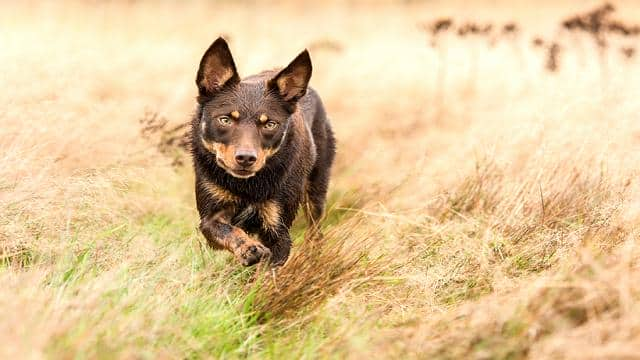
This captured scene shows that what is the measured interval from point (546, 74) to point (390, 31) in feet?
28.6

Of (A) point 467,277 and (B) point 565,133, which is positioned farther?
(B) point 565,133

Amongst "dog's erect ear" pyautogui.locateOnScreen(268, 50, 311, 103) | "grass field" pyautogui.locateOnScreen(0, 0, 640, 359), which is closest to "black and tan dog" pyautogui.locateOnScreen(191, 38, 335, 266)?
"dog's erect ear" pyautogui.locateOnScreen(268, 50, 311, 103)

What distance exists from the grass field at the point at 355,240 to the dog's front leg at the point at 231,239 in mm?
71

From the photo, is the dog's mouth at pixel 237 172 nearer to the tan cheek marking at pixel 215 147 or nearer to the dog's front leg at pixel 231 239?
the tan cheek marking at pixel 215 147

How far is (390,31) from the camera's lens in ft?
67.2

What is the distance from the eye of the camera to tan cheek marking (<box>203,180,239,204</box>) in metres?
5.26

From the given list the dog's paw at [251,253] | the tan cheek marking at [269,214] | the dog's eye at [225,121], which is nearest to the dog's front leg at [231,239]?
the dog's paw at [251,253]

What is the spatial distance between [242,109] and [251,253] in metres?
0.82

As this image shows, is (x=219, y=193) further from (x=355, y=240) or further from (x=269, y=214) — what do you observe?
(x=355, y=240)

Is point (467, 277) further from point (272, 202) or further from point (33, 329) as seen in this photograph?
point (33, 329)

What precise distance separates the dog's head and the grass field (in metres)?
0.55

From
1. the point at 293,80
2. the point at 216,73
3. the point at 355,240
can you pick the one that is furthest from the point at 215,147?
the point at 355,240

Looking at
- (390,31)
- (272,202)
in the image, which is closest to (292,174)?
(272,202)

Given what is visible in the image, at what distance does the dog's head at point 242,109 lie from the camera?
494 centimetres
